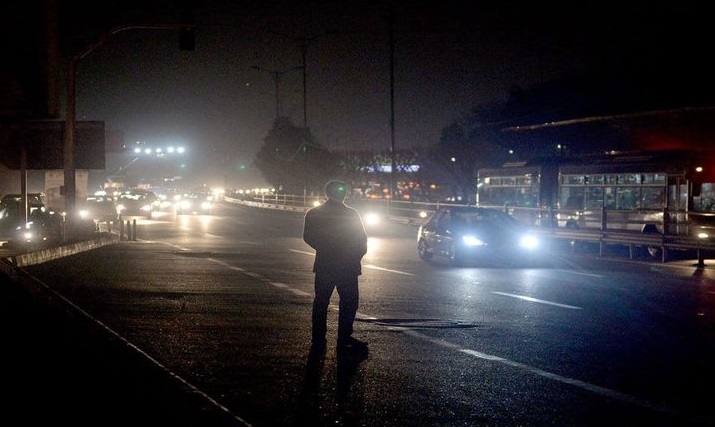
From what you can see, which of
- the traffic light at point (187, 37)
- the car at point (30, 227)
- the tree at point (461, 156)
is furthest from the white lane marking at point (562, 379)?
the tree at point (461, 156)

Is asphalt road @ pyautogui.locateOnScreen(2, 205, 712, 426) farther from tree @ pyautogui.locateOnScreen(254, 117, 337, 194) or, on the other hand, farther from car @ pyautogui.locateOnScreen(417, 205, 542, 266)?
tree @ pyautogui.locateOnScreen(254, 117, 337, 194)

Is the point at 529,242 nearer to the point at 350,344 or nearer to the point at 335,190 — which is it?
the point at 350,344

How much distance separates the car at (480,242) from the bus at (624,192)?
5031 millimetres

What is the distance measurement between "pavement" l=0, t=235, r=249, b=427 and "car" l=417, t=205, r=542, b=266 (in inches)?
507

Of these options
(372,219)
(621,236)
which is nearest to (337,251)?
(621,236)

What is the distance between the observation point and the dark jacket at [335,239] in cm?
977

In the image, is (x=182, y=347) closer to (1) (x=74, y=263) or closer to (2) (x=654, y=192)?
(1) (x=74, y=263)

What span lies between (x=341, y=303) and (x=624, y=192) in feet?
75.5

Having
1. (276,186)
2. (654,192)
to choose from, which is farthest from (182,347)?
(276,186)

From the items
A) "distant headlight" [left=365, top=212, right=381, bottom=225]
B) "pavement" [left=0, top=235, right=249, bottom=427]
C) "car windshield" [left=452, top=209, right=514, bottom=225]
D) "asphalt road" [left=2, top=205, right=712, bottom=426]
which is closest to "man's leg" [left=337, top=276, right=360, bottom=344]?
"asphalt road" [left=2, top=205, right=712, bottom=426]

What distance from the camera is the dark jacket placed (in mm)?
9773

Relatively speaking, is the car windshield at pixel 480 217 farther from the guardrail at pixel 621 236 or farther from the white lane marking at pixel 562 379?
the white lane marking at pixel 562 379

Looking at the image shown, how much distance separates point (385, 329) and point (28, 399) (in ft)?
18.0

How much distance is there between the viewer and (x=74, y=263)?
72.9 feet
